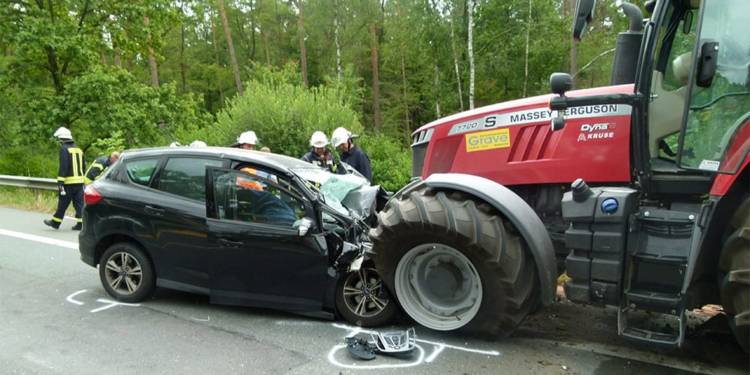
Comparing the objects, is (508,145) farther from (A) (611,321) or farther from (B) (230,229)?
(B) (230,229)

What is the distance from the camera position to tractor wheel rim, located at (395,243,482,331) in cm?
421

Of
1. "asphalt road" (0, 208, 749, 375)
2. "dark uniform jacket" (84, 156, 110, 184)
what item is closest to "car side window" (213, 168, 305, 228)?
"asphalt road" (0, 208, 749, 375)

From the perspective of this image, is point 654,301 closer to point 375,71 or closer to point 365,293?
point 365,293

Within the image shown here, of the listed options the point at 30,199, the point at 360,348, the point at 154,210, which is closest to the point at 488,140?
the point at 360,348

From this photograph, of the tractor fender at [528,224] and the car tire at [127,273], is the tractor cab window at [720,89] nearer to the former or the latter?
the tractor fender at [528,224]

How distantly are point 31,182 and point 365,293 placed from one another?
40.2ft

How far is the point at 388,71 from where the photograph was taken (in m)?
35.6

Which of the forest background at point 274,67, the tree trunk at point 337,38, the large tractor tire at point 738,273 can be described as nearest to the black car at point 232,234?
the large tractor tire at point 738,273

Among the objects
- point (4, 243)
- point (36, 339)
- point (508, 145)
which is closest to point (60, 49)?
point (4, 243)

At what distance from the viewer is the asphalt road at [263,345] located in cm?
391

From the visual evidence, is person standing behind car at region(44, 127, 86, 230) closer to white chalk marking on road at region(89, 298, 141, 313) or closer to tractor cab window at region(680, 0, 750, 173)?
white chalk marking on road at region(89, 298, 141, 313)

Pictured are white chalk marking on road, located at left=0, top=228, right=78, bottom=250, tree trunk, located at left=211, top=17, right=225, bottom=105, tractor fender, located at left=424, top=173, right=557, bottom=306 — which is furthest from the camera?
tree trunk, located at left=211, top=17, right=225, bottom=105

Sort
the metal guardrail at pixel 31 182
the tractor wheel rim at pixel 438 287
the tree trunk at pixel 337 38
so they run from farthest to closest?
the tree trunk at pixel 337 38
the metal guardrail at pixel 31 182
the tractor wheel rim at pixel 438 287

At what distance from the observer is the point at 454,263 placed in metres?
4.27
